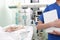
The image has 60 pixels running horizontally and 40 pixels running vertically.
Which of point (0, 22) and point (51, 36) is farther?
point (0, 22)

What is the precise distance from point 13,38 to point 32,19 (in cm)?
95

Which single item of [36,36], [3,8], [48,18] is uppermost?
[3,8]

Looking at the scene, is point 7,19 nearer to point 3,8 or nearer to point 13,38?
point 3,8

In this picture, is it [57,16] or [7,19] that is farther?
[7,19]

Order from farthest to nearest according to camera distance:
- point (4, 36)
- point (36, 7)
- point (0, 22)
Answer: point (36, 7) < point (0, 22) < point (4, 36)

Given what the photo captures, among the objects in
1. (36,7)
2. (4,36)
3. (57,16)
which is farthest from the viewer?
(36,7)

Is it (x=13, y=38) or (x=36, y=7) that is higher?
(x=36, y=7)

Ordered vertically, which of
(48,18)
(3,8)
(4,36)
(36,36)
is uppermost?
(3,8)

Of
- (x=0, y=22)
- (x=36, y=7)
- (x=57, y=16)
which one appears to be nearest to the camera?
(x=57, y=16)

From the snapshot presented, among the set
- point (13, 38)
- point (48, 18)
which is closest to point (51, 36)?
point (48, 18)

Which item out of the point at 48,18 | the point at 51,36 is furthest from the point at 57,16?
the point at 51,36

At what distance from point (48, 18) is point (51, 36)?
0.71 ft

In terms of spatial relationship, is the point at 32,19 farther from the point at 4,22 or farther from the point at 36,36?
the point at 4,22

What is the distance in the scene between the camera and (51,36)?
1.45 metres
